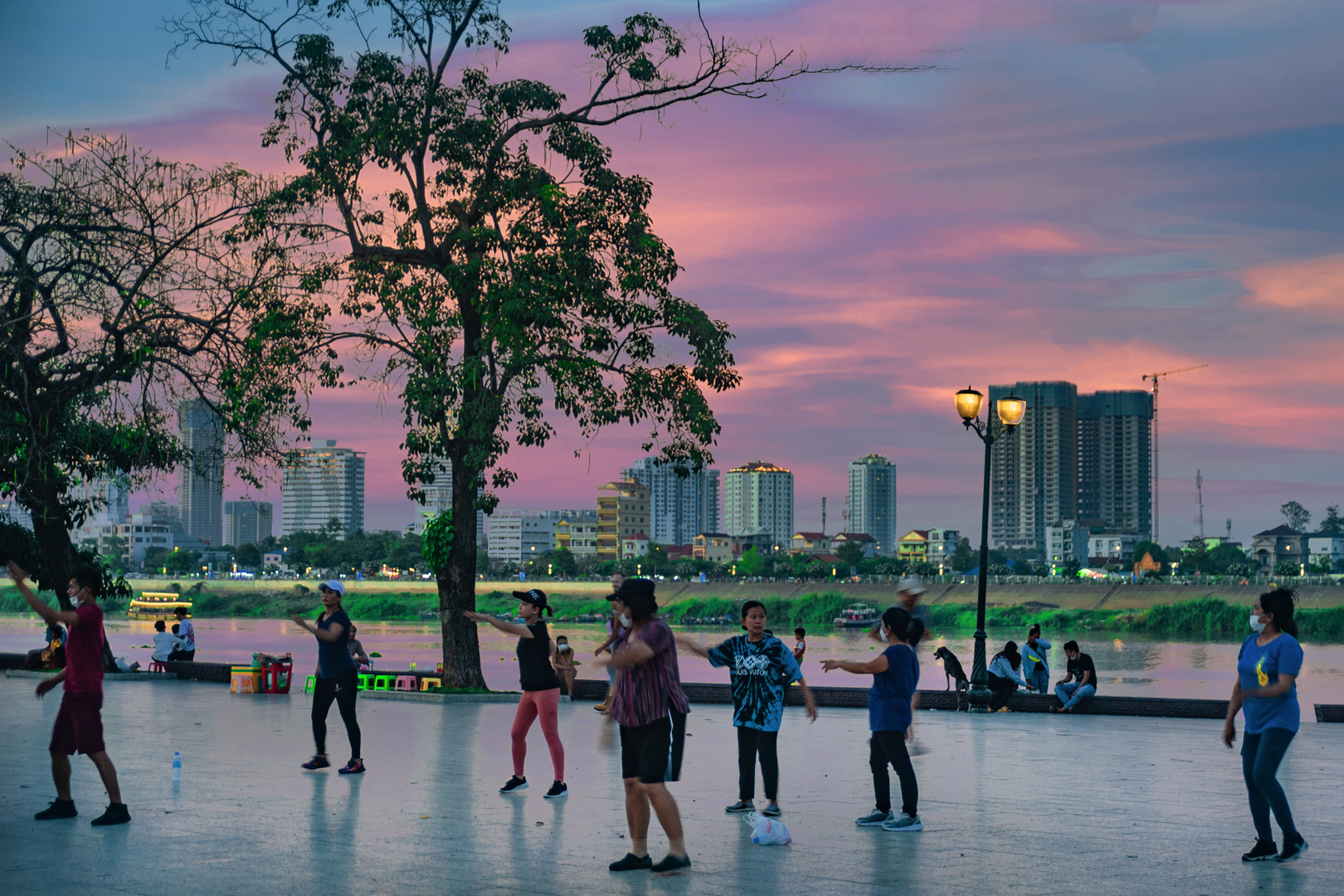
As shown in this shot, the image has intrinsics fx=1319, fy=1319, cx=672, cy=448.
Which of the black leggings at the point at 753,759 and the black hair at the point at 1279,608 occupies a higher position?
the black hair at the point at 1279,608

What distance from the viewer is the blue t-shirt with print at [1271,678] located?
8195mm

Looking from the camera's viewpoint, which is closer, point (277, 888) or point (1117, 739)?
point (277, 888)

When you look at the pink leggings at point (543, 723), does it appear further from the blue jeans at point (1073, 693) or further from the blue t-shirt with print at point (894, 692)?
the blue jeans at point (1073, 693)

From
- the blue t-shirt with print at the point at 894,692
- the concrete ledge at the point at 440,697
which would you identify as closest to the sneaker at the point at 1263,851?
the blue t-shirt with print at the point at 894,692

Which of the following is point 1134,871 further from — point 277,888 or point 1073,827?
point 277,888

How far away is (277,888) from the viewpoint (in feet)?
23.4

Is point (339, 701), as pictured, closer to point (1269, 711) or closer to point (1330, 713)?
point (1269, 711)

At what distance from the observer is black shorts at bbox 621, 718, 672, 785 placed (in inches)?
303

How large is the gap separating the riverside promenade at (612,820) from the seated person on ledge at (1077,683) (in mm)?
2825

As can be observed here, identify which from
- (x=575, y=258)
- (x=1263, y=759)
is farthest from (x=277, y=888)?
(x=575, y=258)

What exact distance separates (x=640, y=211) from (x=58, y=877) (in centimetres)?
1673

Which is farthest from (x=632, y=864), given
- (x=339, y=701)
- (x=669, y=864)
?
(x=339, y=701)

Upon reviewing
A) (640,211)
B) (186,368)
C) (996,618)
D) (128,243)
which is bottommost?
(996,618)

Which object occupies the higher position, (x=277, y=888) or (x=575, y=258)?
(x=575, y=258)
